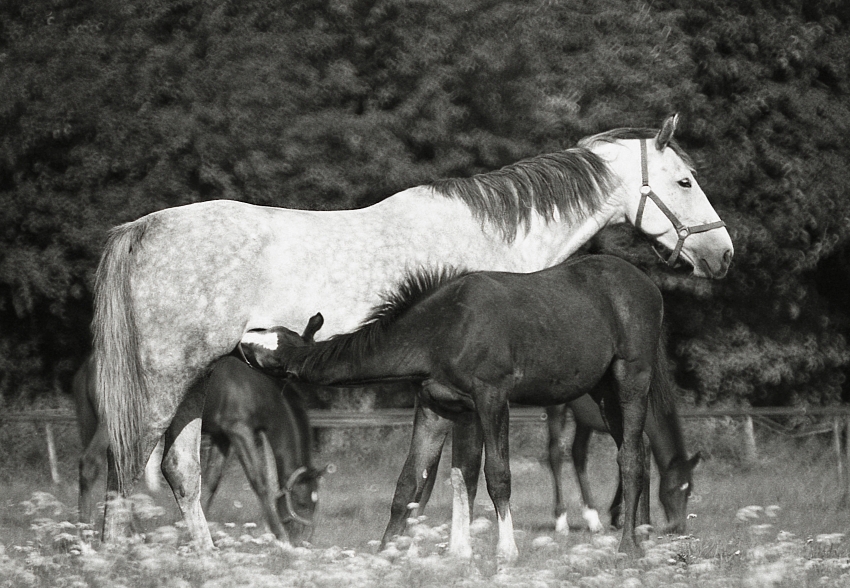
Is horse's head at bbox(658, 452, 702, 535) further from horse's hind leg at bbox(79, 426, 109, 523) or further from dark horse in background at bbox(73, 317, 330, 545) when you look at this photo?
horse's hind leg at bbox(79, 426, 109, 523)

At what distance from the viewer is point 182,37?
15.1 metres

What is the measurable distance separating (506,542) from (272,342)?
1547 millimetres

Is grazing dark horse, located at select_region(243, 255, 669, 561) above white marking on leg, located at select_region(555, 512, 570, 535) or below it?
above

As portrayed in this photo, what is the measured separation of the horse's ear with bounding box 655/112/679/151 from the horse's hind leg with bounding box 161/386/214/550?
11.1 feet

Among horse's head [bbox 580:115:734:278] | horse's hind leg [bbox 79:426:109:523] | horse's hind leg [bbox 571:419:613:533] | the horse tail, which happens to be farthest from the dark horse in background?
horse's head [bbox 580:115:734:278]

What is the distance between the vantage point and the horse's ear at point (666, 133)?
8.48m

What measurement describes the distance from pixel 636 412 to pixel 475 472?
0.96 m

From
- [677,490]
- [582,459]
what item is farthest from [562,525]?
[677,490]

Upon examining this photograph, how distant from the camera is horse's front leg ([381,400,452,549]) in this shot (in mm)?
6848

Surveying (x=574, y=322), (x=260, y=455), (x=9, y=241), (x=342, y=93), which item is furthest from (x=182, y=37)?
(x=574, y=322)

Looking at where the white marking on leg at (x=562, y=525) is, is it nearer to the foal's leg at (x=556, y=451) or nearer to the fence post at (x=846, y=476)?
the foal's leg at (x=556, y=451)

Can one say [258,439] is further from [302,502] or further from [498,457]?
[498,457]

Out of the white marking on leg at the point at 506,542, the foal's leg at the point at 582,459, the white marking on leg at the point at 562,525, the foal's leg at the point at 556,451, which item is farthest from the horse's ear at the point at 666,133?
the white marking on leg at the point at 506,542

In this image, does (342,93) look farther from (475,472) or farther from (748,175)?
(475,472)
